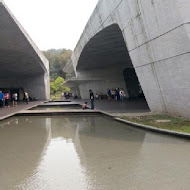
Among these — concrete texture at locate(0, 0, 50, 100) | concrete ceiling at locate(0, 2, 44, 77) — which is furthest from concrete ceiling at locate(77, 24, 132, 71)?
concrete ceiling at locate(0, 2, 44, 77)

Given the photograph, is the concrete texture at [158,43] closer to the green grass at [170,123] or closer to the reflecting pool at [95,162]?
the green grass at [170,123]

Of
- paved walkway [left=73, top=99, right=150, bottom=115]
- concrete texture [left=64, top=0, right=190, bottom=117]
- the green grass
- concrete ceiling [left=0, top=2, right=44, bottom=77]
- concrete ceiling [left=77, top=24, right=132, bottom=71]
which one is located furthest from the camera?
concrete ceiling [left=77, top=24, right=132, bottom=71]

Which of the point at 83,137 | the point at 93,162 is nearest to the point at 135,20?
the point at 83,137

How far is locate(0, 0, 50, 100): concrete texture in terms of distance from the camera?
766 inches

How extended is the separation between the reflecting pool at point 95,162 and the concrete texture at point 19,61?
34.7ft

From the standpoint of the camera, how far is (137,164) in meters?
5.80

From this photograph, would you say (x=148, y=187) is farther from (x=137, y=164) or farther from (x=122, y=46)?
(x=122, y=46)

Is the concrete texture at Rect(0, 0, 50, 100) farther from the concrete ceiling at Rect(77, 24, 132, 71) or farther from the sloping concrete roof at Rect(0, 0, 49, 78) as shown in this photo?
the concrete ceiling at Rect(77, 24, 132, 71)

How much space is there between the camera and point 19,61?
31.4m

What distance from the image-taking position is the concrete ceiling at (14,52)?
743 inches

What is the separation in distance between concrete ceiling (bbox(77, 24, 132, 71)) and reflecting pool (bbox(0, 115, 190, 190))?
1094 cm

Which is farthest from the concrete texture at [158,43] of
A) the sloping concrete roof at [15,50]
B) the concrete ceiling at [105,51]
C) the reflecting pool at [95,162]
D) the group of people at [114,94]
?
the group of people at [114,94]

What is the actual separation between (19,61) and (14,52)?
14.6ft

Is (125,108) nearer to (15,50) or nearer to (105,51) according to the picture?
(105,51)
